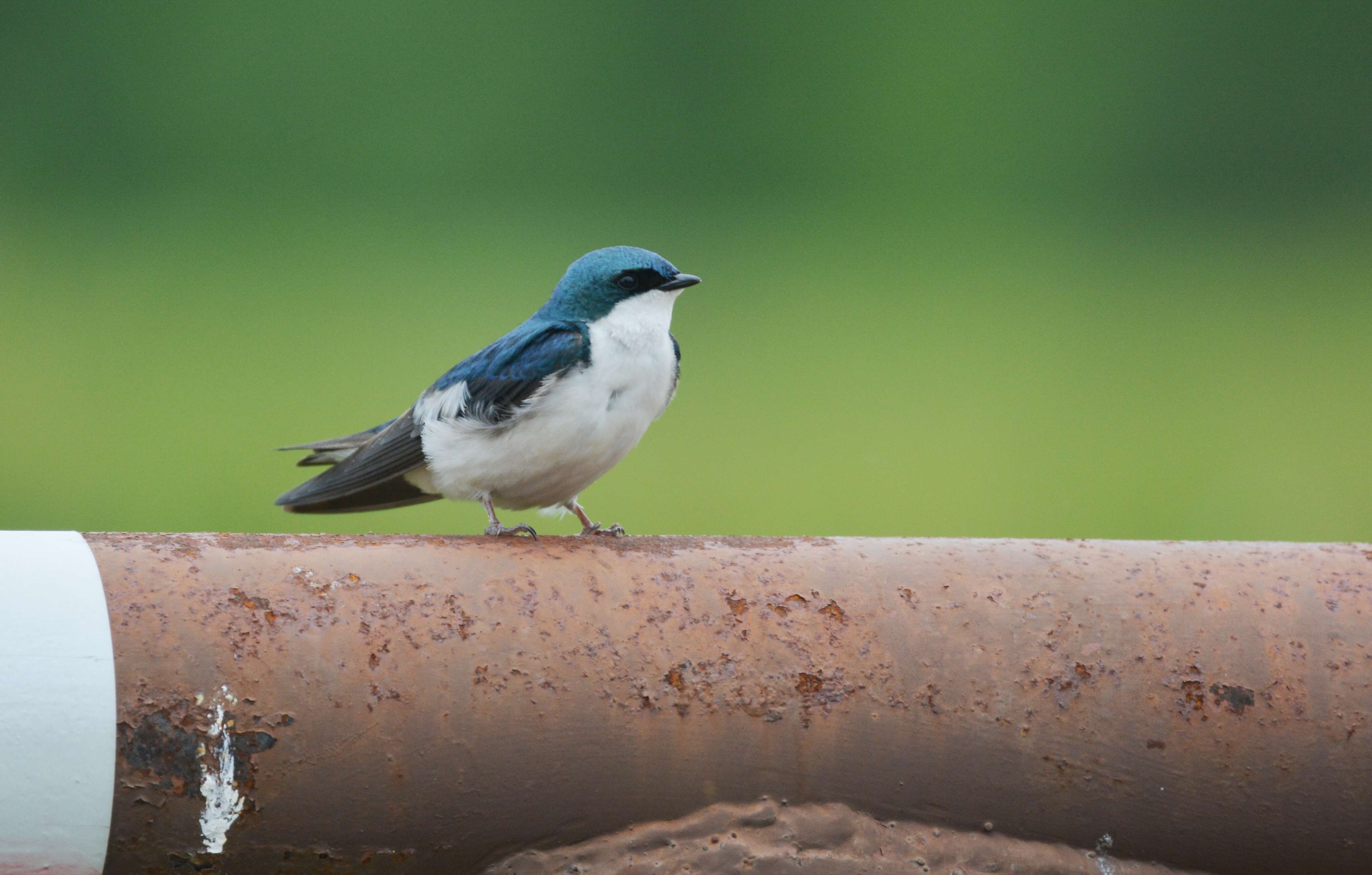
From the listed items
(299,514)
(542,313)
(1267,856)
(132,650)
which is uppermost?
(542,313)

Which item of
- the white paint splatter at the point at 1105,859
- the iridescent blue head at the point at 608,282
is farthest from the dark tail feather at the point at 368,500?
the white paint splatter at the point at 1105,859

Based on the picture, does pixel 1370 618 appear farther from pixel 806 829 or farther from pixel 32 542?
pixel 32 542

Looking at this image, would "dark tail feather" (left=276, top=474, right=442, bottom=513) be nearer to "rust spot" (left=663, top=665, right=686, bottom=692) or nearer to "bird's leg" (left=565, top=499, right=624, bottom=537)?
"bird's leg" (left=565, top=499, right=624, bottom=537)

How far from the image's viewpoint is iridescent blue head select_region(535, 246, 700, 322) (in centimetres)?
166

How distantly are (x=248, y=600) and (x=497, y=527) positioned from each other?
2.43 ft

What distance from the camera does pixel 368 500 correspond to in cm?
171

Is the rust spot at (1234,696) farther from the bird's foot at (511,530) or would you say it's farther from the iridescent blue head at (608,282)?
the iridescent blue head at (608,282)

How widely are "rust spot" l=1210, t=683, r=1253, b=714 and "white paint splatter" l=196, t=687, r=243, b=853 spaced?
654 mm

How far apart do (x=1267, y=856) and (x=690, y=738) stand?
16.4 inches

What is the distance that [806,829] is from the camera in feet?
3.02

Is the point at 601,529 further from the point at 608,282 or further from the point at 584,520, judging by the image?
the point at 608,282

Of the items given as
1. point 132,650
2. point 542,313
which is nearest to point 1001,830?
point 132,650

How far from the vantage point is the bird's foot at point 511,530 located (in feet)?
4.97

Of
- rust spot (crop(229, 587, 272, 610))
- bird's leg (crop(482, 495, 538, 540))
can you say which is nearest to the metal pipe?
rust spot (crop(229, 587, 272, 610))
